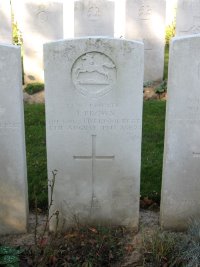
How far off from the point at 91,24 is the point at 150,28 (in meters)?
1.43

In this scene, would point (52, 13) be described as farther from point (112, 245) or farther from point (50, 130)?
point (112, 245)

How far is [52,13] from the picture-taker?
939 cm

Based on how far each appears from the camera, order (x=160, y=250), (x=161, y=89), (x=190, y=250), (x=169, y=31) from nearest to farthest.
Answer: (x=190, y=250) < (x=160, y=250) < (x=161, y=89) < (x=169, y=31)

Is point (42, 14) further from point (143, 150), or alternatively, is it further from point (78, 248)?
point (78, 248)

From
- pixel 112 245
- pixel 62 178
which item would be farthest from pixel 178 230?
pixel 62 178

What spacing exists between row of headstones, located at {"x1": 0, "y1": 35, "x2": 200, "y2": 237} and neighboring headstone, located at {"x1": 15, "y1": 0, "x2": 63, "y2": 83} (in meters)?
6.19

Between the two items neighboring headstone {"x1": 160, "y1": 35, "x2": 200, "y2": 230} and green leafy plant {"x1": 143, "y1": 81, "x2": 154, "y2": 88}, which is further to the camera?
green leafy plant {"x1": 143, "y1": 81, "x2": 154, "y2": 88}

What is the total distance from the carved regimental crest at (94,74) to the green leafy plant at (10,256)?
4.92 feet

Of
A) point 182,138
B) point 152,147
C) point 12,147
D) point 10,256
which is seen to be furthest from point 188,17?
point 10,256

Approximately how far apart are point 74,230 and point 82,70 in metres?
1.57

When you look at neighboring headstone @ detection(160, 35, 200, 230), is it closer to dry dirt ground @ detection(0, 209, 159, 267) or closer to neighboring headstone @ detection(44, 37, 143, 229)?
dry dirt ground @ detection(0, 209, 159, 267)

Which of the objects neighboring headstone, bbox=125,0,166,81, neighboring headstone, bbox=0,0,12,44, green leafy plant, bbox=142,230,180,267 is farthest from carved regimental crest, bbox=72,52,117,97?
neighboring headstone, bbox=0,0,12,44

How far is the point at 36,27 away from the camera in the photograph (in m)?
9.52

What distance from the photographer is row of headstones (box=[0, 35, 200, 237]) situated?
11.7 ft
